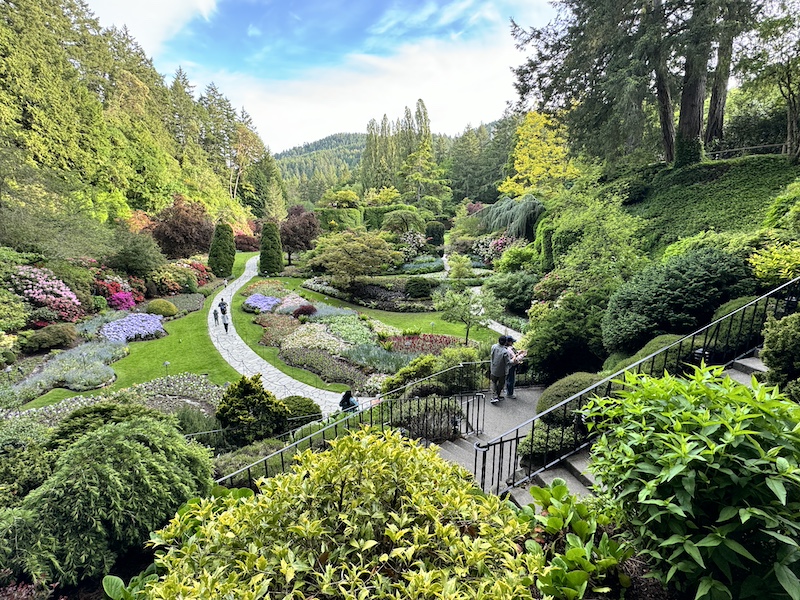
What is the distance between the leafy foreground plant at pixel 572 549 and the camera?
2.03 metres

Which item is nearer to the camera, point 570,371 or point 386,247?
point 570,371

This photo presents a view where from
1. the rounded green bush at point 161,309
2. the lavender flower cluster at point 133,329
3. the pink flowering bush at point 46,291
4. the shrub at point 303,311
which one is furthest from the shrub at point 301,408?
the pink flowering bush at point 46,291

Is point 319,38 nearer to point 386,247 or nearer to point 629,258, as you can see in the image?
point 386,247

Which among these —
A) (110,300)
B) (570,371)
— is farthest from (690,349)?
(110,300)

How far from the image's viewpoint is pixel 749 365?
5316mm

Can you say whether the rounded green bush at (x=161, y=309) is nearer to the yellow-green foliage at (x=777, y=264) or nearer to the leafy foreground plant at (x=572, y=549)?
the leafy foreground plant at (x=572, y=549)

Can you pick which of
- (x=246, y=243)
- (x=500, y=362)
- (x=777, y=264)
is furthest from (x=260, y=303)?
(x=246, y=243)

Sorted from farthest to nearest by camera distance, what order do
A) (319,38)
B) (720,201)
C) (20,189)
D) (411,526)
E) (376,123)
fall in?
1. (376,123)
2. (319,38)
3. (20,189)
4. (720,201)
5. (411,526)

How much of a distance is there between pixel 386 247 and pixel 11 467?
1942 centimetres

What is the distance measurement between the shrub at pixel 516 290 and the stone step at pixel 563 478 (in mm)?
12888

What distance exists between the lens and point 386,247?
2258 centimetres

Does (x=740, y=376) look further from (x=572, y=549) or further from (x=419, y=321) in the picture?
(x=419, y=321)

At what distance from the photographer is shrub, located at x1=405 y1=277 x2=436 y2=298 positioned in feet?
70.3

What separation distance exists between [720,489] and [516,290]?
1640 cm
